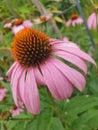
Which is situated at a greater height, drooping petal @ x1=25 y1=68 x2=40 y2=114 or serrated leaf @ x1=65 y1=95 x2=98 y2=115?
drooping petal @ x1=25 y1=68 x2=40 y2=114

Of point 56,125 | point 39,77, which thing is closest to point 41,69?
point 39,77

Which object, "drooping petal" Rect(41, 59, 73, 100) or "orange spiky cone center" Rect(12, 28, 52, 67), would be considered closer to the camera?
"drooping petal" Rect(41, 59, 73, 100)

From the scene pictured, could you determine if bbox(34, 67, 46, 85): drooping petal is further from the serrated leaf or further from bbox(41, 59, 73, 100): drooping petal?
the serrated leaf

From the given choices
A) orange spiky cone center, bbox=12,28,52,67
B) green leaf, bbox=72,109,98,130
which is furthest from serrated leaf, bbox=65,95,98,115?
orange spiky cone center, bbox=12,28,52,67

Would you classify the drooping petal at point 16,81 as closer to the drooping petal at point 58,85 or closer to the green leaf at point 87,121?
the drooping petal at point 58,85

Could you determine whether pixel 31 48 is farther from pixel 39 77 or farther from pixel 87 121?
pixel 87 121

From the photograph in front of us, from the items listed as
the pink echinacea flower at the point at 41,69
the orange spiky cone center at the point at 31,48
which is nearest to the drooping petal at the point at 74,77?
the pink echinacea flower at the point at 41,69
